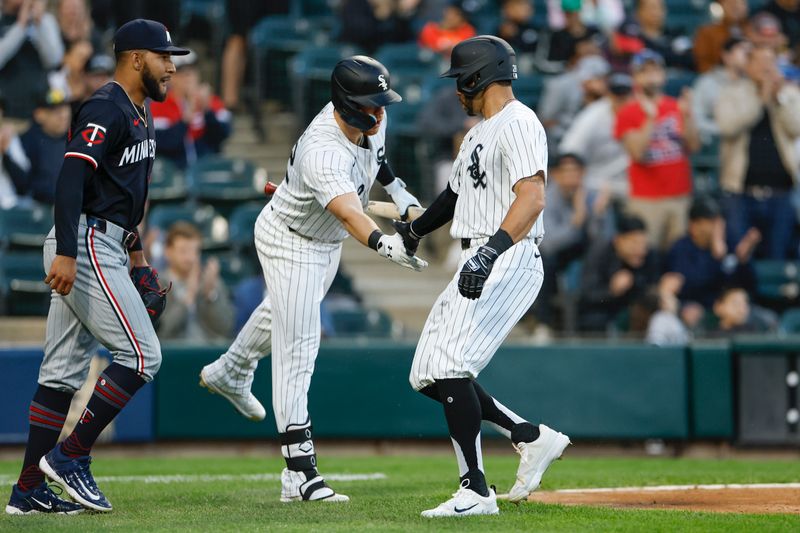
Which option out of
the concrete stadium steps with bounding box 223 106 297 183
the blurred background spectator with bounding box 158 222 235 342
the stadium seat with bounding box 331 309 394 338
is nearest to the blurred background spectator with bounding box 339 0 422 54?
the concrete stadium steps with bounding box 223 106 297 183

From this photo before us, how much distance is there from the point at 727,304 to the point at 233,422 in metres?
4.06

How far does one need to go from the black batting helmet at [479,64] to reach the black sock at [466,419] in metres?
1.26

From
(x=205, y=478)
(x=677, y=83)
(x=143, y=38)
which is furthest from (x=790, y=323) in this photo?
(x=143, y=38)

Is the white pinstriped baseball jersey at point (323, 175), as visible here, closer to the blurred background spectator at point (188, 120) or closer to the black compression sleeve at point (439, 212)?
the black compression sleeve at point (439, 212)

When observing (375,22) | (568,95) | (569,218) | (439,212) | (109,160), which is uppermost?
(375,22)

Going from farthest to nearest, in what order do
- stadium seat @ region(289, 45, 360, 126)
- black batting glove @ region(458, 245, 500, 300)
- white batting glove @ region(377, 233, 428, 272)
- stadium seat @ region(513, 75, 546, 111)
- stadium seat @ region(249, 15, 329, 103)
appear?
stadium seat @ region(249, 15, 329, 103), stadium seat @ region(513, 75, 546, 111), stadium seat @ region(289, 45, 360, 126), white batting glove @ region(377, 233, 428, 272), black batting glove @ region(458, 245, 500, 300)

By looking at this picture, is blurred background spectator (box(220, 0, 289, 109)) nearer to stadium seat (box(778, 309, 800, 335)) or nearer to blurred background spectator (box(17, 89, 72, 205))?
blurred background spectator (box(17, 89, 72, 205))

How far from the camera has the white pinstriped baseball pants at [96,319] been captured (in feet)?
17.3

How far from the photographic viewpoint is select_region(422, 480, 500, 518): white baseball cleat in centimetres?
507

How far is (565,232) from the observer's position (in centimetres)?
1031

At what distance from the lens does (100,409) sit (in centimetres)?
529

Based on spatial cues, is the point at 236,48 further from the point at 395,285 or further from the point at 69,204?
the point at 69,204

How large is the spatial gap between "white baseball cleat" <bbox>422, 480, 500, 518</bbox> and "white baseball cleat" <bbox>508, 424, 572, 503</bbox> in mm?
268

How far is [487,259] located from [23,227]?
6.17 m
